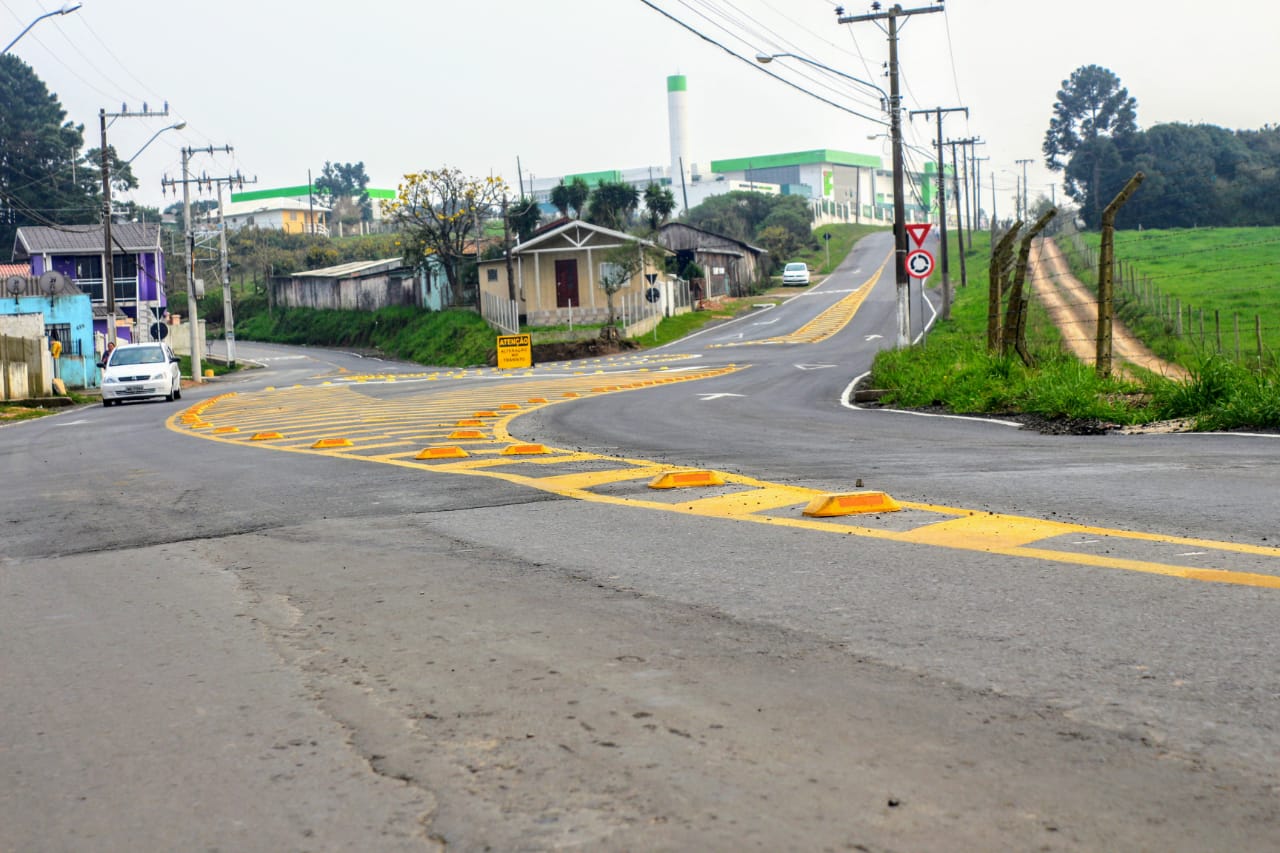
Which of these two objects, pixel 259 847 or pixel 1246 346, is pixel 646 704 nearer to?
pixel 259 847

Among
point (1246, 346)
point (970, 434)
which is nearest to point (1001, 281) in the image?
point (970, 434)

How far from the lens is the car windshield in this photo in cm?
3325

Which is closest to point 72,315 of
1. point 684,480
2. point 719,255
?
point 684,480

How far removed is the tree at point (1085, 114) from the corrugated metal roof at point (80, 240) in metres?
78.7

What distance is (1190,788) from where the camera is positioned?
130 inches

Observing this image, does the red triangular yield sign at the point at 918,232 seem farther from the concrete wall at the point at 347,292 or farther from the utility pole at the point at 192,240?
the concrete wall at the point at 347,292

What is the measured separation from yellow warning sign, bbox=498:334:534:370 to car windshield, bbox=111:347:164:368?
1779 centimetres

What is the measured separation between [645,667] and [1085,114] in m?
125

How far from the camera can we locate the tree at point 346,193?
16625cm

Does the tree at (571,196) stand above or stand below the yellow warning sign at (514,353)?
above

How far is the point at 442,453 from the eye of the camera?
13.2 meters

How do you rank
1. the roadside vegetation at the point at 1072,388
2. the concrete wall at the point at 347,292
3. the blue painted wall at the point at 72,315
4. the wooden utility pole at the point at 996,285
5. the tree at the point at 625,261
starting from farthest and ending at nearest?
1. the concrete wall at the point at 347,292
2. the tree at the point at 625,261
3. the blue painted wall at the point at 72,315
4. the wooden utility pole at the point at 996,285
5. the roadside vegetation at the point at 1072,388

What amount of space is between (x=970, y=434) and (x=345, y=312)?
7110 cm

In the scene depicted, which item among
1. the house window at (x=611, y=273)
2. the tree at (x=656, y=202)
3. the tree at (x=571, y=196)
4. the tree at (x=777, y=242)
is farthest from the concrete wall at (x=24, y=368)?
the tree at (x=777, y=242)
